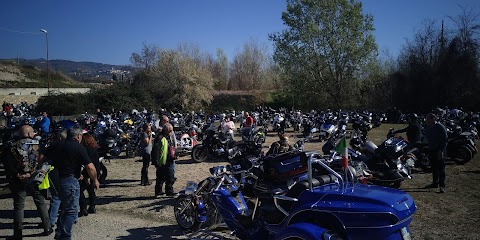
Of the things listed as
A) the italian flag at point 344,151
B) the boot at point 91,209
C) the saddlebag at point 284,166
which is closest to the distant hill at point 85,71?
the boot at point 91,209

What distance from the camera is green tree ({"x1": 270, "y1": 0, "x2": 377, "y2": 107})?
2948 centimetres

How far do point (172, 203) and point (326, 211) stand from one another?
14.7ft

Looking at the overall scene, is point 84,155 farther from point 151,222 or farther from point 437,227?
point 437,227

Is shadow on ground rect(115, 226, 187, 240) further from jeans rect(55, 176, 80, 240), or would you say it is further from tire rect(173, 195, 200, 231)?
jeans rect(55, 176, 80, 240)

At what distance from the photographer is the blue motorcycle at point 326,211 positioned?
3.39 m

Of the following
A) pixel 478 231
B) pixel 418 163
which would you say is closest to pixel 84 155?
pixel 478 231

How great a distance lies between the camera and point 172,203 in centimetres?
736

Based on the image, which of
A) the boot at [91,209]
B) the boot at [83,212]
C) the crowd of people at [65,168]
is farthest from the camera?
the boot at [91,209]

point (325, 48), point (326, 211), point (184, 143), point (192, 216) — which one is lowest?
point (192, 216)

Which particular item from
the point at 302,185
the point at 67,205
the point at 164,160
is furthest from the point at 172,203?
the point at 302,185

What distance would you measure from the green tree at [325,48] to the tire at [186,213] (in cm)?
2641

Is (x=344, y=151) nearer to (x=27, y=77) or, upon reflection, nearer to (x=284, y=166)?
(x=284, y=166)

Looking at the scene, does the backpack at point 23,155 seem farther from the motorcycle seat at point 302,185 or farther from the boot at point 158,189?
the motorcycle seat at point 302,185

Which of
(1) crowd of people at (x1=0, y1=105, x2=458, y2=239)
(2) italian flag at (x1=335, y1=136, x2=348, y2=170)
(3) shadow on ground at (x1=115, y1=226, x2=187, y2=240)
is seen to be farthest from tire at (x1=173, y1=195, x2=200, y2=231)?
(2) italian flag at (x1=335, y1=136, x2=348, y2=170)
